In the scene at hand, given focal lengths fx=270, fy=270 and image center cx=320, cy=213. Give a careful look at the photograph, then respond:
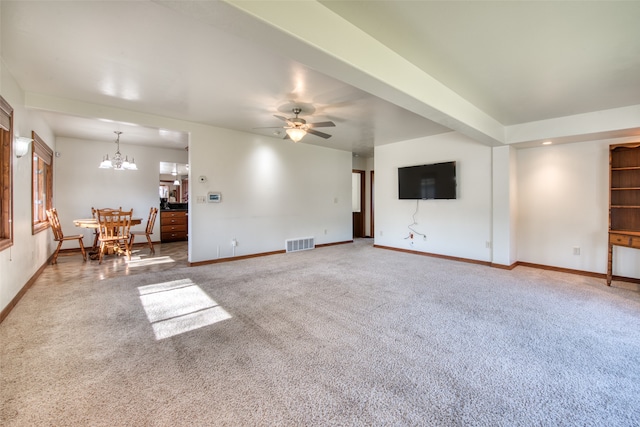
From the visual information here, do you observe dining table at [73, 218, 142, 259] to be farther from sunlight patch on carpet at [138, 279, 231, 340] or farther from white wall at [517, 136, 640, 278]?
white wall at [517, 136, 640, 278]

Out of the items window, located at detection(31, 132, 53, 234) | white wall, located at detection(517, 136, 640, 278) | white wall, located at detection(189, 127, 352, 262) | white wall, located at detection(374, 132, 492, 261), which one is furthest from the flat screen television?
window, located at detection(31, 132, 53, 234)

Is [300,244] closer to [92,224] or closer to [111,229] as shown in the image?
[111,229]

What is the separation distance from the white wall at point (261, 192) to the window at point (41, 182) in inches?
85.9

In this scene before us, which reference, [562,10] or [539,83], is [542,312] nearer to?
[539,83]

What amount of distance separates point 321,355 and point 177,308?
5.94 feet

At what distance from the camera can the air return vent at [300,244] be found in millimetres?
6301

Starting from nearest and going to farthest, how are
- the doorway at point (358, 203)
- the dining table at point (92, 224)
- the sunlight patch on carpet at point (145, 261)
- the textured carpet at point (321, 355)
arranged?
the textured carpet at point (321, 355) < the sunlight patch on carpet at point (145, 261) < the dining table at point (92, 224) < the doorway at point (358, 203)

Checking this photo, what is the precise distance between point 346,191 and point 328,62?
5591 millimetres

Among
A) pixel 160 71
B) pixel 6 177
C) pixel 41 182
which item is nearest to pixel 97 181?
pixel 41 182

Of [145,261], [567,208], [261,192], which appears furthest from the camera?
[261,192]

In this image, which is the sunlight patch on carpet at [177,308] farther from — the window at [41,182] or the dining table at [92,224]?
the dining table at [92,224]

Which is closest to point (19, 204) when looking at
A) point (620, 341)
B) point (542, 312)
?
point (542, 312)

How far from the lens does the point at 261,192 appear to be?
5.84m

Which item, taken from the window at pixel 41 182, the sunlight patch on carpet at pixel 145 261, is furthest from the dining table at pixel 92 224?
the sunlight patch on carpet at pixel 145 261
